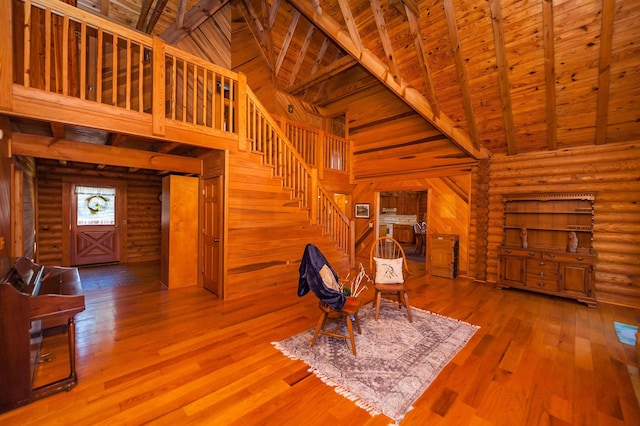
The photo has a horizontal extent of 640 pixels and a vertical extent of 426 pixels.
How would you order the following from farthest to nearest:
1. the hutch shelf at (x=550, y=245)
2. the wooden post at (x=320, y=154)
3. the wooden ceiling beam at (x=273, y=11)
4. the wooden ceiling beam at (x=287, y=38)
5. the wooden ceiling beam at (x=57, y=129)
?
1. the wooden post at (x=320, y=154)
2. the wooden ceiling beam at (x=287, y=38)
3. the wooden ceiling beam at (x=273, y=11)
4. the hutch shelf at (x=550, y=245)
5. the wooden ceiling beam at (x=57, y=129)

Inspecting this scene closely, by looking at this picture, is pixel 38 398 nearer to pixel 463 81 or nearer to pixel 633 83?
pixel 463 81

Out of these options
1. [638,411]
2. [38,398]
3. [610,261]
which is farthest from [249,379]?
[610,261]

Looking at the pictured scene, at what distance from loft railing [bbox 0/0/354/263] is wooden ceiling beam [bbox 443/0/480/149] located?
3152mm

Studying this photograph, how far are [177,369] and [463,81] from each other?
19.0ft

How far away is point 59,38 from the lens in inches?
155

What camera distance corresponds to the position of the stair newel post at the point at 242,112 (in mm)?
4402

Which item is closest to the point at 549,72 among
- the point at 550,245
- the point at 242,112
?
Answer: the point at 550,245

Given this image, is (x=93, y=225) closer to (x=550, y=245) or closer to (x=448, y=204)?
(x=448, y=204)

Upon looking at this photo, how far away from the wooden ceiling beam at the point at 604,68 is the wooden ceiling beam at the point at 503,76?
3.45ft

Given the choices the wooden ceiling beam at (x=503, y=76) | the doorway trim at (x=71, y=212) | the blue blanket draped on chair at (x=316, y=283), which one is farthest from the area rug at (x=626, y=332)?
the doorway trim at (x=71, y=212)

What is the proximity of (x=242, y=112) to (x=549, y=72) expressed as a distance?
4.86m

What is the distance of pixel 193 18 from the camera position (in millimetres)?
6379

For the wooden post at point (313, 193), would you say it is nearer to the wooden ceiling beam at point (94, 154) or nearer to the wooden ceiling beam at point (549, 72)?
the wooden ceiling beam at point (94, 154)

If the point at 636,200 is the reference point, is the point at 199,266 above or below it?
below
